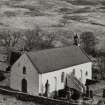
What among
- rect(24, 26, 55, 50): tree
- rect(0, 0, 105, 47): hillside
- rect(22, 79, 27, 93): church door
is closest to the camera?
rect(22, 79, 27, 93): church door

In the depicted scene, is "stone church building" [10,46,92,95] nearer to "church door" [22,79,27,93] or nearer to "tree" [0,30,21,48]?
"church door" [22,79,27,93]

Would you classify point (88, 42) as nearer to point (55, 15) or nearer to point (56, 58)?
point (56, 58)

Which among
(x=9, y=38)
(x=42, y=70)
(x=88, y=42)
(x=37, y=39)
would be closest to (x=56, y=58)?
(x=42, y=70)

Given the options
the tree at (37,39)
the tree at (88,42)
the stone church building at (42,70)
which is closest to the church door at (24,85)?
the stone church building at (42,70)

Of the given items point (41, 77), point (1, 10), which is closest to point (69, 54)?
point (41, 77)

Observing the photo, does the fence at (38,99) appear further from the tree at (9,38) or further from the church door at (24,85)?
the tree at (9,38)

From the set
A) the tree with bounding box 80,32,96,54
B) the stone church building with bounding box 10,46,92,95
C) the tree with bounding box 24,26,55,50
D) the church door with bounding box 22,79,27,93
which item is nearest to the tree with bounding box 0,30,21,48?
the tree with bounding box 24,26,55,50

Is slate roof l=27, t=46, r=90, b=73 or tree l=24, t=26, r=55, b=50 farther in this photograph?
tree l=24, t=26, r=55, b=50
